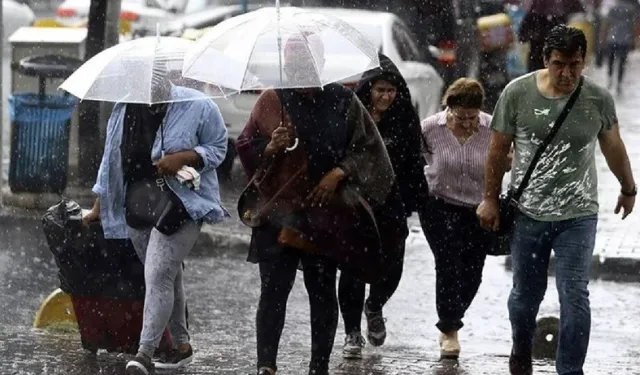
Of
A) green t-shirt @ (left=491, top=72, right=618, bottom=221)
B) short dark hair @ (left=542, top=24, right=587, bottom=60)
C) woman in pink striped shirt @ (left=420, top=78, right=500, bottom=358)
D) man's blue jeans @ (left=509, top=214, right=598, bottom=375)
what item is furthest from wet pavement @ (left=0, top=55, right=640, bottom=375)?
short dark hair @ (left=542, top=24, right=587, bottom=60)

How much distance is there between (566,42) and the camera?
7078 mm

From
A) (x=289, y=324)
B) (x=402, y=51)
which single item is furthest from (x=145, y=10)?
(x=289, y=324)

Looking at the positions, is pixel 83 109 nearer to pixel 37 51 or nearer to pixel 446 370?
pixel 37 51

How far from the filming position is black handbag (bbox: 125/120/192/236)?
7578 mm

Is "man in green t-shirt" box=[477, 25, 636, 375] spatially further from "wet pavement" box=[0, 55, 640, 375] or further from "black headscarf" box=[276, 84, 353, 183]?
"wet pavement" box=[0, 55, 640, 375]

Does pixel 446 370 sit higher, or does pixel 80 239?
pixel 80 239

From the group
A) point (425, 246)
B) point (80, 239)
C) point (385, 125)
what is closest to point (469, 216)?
point (385, 125)

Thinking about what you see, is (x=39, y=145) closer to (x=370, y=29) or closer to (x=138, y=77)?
(x=370, y=29)

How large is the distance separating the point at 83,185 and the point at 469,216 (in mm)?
5980

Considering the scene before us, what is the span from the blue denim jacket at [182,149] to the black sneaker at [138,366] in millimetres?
627

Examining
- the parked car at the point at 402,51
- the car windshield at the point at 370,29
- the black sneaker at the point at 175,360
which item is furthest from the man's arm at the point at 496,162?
the car windshield at the point at 370,29

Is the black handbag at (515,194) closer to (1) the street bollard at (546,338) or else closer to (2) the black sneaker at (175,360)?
(1) the street bollard at (546,338)

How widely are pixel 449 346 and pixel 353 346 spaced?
1.68ft

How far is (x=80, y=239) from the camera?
7980 mm
